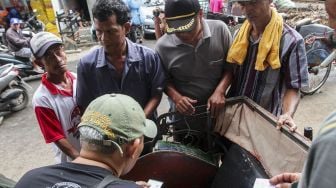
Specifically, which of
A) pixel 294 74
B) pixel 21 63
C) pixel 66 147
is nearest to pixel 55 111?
pixel 66 147

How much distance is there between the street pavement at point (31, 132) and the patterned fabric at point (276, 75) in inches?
90.1

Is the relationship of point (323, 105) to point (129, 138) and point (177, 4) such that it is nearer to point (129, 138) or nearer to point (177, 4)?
point (177, 4)

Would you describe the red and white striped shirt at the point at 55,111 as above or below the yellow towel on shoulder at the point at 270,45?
below

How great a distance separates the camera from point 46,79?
223 cm

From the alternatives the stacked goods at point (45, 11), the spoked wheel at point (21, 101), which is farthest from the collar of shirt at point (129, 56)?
the stacked goods at point (45, 11)

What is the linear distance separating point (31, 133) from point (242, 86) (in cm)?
406

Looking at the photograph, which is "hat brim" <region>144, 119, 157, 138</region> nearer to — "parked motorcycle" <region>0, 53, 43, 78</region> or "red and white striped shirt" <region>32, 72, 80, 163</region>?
"red and white striped shirt" <region>32, 72, 80, 163</region>

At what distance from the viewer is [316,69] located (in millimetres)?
5465

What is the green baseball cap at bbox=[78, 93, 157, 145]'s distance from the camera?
1363mm

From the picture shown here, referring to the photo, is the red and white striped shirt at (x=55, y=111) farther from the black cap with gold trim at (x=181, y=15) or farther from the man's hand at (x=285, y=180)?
the man's hand at (x=285, y=180)

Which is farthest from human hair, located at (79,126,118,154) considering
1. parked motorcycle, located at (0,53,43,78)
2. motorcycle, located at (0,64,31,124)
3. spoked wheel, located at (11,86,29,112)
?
parked motorcycle, located at (0,53,43,78)

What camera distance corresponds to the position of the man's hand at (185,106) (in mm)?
2373

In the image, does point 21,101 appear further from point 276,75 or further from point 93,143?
point 93,143

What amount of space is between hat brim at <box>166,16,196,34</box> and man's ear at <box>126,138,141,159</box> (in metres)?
1.03
